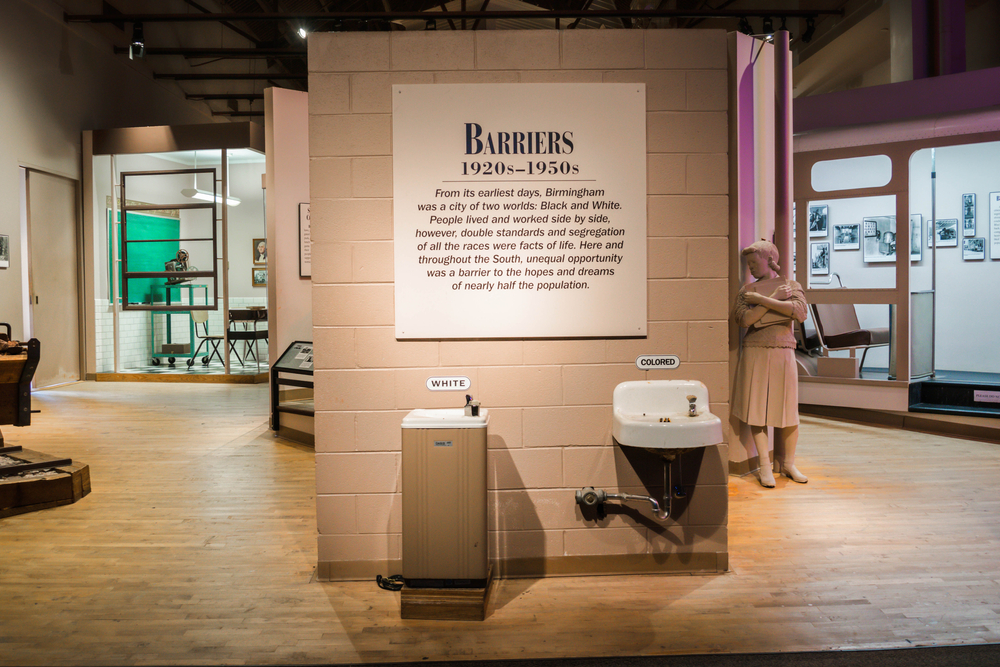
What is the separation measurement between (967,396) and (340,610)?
6.28 m

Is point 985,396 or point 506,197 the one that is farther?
point 985,396

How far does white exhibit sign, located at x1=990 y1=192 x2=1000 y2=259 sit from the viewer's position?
288 inches

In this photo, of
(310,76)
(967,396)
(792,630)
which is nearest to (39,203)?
(310,76)

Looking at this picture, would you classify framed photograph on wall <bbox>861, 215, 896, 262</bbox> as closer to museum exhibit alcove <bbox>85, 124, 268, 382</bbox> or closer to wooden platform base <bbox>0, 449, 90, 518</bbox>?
museum exhibit alcove <bbox>85, 124, 268, 382</bbox>

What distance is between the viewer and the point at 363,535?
2846mm

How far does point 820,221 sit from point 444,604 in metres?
7.20

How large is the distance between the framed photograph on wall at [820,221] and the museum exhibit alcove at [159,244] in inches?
295

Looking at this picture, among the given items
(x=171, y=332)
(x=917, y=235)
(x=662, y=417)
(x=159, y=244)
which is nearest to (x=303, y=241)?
(x=662, y=417)

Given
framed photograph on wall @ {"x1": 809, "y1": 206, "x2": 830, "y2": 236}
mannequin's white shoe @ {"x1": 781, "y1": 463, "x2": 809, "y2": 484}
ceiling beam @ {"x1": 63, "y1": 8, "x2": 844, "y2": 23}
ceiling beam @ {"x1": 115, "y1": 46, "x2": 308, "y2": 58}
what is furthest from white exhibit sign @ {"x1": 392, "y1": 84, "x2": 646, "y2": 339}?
ceiling beam @ {"x1": 115, "y1": 46, "x2": 308, "y2": 58}

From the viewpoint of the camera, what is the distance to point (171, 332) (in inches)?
423

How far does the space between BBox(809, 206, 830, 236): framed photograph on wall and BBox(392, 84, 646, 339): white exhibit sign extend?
5973mm

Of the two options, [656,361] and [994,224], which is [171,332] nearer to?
[656,361]

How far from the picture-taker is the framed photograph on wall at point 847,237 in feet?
24.8

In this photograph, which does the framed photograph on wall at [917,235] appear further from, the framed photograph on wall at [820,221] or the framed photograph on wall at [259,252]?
the framed photograph on wall at [259,252]
